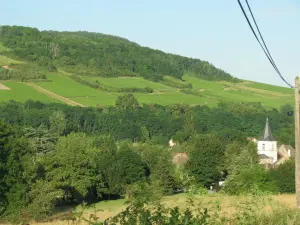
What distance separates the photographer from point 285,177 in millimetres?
44938

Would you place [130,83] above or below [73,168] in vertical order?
above

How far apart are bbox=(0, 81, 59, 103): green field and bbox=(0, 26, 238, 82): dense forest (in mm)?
8658

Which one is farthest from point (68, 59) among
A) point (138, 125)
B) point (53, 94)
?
point (138, 125)

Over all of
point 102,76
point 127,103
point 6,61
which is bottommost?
point 127,103

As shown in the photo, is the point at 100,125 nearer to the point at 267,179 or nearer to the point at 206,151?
the point at 206,151

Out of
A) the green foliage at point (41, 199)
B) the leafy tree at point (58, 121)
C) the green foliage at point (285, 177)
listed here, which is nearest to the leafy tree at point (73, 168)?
the green foliage at point (41, 199)

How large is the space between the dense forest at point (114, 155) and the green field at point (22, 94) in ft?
13.3

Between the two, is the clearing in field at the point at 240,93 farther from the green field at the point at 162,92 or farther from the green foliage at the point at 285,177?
the green foliage at the point at 285,177

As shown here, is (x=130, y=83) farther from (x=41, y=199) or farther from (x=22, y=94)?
(x=41, y=199)

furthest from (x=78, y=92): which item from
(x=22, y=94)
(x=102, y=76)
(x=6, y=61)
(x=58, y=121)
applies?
(x=6, y=61)

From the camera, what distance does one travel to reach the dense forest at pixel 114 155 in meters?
35.2

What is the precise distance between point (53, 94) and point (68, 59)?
134 feet

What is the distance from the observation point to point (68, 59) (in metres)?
157

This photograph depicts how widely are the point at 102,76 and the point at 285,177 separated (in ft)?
327
